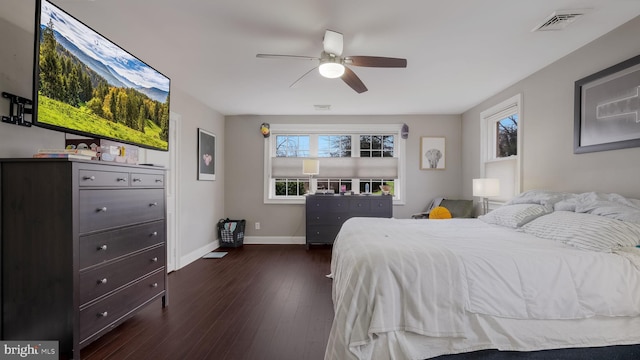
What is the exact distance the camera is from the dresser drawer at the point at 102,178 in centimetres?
162

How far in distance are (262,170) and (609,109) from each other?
450cm

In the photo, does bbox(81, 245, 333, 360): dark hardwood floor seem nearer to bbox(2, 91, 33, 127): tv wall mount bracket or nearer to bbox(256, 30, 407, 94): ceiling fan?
bbox(2, 91, 33, 127): tv wall mount bracket

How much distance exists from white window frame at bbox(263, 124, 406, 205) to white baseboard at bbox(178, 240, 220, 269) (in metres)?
1.14

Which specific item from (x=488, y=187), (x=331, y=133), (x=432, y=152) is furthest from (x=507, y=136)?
(x=331, y=133)

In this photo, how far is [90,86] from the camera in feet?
6.14

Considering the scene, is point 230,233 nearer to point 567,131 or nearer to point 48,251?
point 48,251

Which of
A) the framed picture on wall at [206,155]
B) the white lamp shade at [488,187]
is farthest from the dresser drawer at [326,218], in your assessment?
the white lamp shade at [488,187]

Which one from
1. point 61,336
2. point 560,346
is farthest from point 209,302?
point 560,346

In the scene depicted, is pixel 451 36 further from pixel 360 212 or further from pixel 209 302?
pixel 209 302

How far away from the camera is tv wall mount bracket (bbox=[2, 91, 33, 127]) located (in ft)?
5.37

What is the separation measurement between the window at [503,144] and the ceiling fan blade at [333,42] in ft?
8.11

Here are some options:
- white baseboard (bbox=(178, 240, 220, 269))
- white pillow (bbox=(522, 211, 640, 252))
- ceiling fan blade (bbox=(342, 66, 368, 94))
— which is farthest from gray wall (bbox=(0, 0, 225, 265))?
white pillow (bbox=(522, 211, 640, 252))

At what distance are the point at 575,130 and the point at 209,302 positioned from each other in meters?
3.76

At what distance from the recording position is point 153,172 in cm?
229
